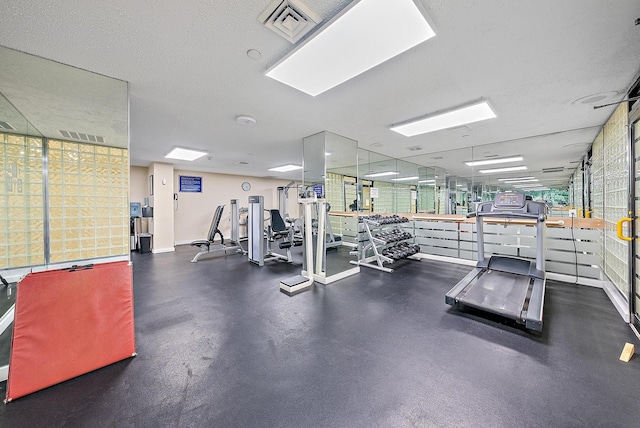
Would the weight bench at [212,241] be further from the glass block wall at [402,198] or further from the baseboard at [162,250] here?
the glass block wall at [402,198]

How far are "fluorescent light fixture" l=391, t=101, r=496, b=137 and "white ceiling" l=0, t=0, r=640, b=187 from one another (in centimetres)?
16

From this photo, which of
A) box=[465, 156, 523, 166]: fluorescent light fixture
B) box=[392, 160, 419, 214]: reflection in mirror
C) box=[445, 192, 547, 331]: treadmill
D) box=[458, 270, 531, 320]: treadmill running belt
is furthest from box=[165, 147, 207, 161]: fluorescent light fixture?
box=[465, 156, 523, 166]: fluorescent light fixture

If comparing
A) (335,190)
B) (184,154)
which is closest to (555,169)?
(335,190)

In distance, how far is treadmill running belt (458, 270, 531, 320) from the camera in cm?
250

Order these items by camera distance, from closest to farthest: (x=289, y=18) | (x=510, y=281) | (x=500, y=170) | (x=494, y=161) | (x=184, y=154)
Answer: (x=289, y=18), (x=510, y=281), (x=184, y=154), (x=494, y=161), (x=500, y=170)

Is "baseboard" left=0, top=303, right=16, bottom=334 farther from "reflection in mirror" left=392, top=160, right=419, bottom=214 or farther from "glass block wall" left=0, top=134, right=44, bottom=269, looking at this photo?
"reflection in mirror" left=392, top=160, right=419, bottom=214

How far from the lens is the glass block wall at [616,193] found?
2.57 m

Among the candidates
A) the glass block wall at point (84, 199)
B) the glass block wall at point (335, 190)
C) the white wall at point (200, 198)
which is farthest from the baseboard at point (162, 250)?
the glass block wall at point (335, 190)

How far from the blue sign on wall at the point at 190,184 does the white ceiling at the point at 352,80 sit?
3.80 meters

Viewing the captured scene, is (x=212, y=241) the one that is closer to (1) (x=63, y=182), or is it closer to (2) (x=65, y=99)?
(1) (x=63, y=182)

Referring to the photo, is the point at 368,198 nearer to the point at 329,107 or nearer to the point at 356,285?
the point at 356,285

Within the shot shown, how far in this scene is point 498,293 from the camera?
2.84 metres

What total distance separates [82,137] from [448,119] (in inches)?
189

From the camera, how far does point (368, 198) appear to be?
20.4 feet
